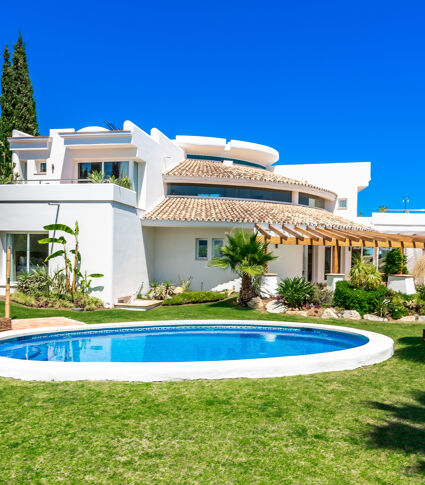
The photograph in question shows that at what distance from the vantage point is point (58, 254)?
1941 cm

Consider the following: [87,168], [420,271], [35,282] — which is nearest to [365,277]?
[420,271]

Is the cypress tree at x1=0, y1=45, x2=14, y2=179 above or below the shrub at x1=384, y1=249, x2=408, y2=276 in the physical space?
above

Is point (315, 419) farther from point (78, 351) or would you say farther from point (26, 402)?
point (78, 351)

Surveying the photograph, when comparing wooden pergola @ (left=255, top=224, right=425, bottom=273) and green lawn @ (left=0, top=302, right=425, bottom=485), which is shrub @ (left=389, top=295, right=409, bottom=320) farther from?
green lawn @ (left=0, top=302, right=425, bottom=485)

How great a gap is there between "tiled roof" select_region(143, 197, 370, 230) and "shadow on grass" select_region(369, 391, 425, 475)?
16.9 m

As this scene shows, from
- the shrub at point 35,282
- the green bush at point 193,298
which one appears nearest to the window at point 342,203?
the green bush at point 193,298

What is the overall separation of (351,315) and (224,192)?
46.4 ft

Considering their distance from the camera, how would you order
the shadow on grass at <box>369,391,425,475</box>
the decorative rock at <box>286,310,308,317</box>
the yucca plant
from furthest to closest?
the yucca plant < the decorative rock at <box>286,310,308,317</box> < the shadow on grass at <box>369,391,425,475</box>

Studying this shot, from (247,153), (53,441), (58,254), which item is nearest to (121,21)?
(58,254)

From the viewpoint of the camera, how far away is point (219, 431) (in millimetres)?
6160

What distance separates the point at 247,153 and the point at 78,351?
89.2ft

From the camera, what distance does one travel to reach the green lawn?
5.03 meters

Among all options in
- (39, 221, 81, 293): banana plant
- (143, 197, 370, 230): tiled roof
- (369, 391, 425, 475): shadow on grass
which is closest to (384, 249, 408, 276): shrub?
(143, 197, 370, 230): tiled roof

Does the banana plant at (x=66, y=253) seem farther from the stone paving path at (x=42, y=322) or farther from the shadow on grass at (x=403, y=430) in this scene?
the shadow on grass at (x=403, y=430)
